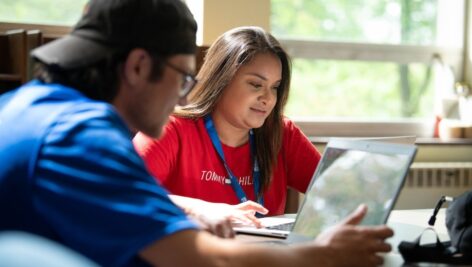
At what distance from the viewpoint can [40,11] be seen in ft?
12.7

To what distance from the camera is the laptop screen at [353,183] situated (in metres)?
1.43

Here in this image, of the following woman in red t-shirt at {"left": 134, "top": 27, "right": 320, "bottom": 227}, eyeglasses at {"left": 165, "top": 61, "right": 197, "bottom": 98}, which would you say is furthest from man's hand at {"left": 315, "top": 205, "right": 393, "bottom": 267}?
woman in red t-shirt at {"left": 134, "top": 27, "right": 320, "bottom": 227}

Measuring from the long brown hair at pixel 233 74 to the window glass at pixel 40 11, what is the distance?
1.65m

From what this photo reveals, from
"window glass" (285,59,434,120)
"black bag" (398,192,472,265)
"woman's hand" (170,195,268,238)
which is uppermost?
"black bag" (398,192,472,265)

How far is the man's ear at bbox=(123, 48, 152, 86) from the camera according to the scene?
1.19 metres

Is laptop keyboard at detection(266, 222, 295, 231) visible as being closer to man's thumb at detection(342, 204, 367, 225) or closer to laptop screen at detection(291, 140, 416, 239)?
laptop screen at detection(291, 140, 416, 239)

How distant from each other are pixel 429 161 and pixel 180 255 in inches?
134

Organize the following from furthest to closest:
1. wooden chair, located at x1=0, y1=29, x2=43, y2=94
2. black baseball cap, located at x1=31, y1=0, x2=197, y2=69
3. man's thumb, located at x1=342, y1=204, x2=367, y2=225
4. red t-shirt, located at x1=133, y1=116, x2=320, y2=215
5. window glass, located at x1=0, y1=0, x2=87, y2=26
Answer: window glass, located at x1=0, y1=0, x2=87, y2=26 → wooden chair, located at x1=0, y1=29, x2=43, y2=94 → red t-shirt, located at x1=133, y1=116, x2=320, y2=215 → man's thumb, located at x1=342, y1=204, x2=367, y2=225 → black baseball cap, located at x1=31, y1=0, x2=197, y2=69

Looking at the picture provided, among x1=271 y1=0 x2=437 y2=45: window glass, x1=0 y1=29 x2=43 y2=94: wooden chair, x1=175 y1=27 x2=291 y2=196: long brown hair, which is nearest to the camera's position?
x1=175 y1=27 x2=291 y2=196: long brown hair

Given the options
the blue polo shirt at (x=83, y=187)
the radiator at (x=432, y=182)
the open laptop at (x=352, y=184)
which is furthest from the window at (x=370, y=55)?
the blue polo shirt at (x=83, y=187)

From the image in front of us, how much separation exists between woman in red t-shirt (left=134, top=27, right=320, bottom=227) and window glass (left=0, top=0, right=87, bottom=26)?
5.56ft

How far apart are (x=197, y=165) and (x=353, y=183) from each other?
0.85 meters

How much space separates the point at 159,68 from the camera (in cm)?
121

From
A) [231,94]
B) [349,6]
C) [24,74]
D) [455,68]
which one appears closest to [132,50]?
[231,94]
